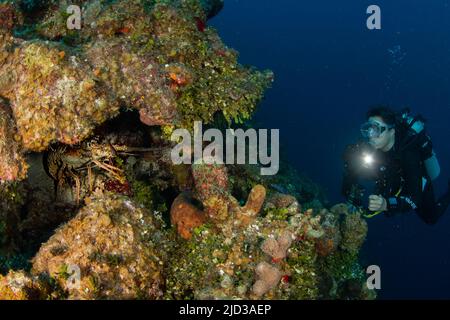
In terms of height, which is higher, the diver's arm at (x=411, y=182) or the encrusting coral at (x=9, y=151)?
the encrusting coral at (x=9, y=151)

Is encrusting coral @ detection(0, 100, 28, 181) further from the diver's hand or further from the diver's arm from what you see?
the diver's arm

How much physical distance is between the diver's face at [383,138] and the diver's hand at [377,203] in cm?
112

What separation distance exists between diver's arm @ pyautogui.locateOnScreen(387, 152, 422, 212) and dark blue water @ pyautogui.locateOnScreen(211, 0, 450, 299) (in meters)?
20.9

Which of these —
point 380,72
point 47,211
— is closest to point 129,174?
point 47,211

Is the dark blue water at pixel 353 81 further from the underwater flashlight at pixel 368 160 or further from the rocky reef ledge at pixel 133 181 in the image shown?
→ the rocky reef ledge at pixel 133 181

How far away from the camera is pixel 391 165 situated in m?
7.21

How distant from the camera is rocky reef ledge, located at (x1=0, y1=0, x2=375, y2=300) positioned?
150 inches

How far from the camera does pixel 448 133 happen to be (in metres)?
60.1

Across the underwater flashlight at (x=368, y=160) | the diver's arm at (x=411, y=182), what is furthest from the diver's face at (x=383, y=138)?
the diver's arm at (x=411, y=182)

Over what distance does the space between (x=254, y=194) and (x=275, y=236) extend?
1.90 feet

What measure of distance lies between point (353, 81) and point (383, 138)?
69.4 metres

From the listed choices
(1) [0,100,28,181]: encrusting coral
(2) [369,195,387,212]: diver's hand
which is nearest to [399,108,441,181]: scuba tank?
(2) [369,195,387,212]: diver's hand

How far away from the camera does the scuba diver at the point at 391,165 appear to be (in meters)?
6.98
